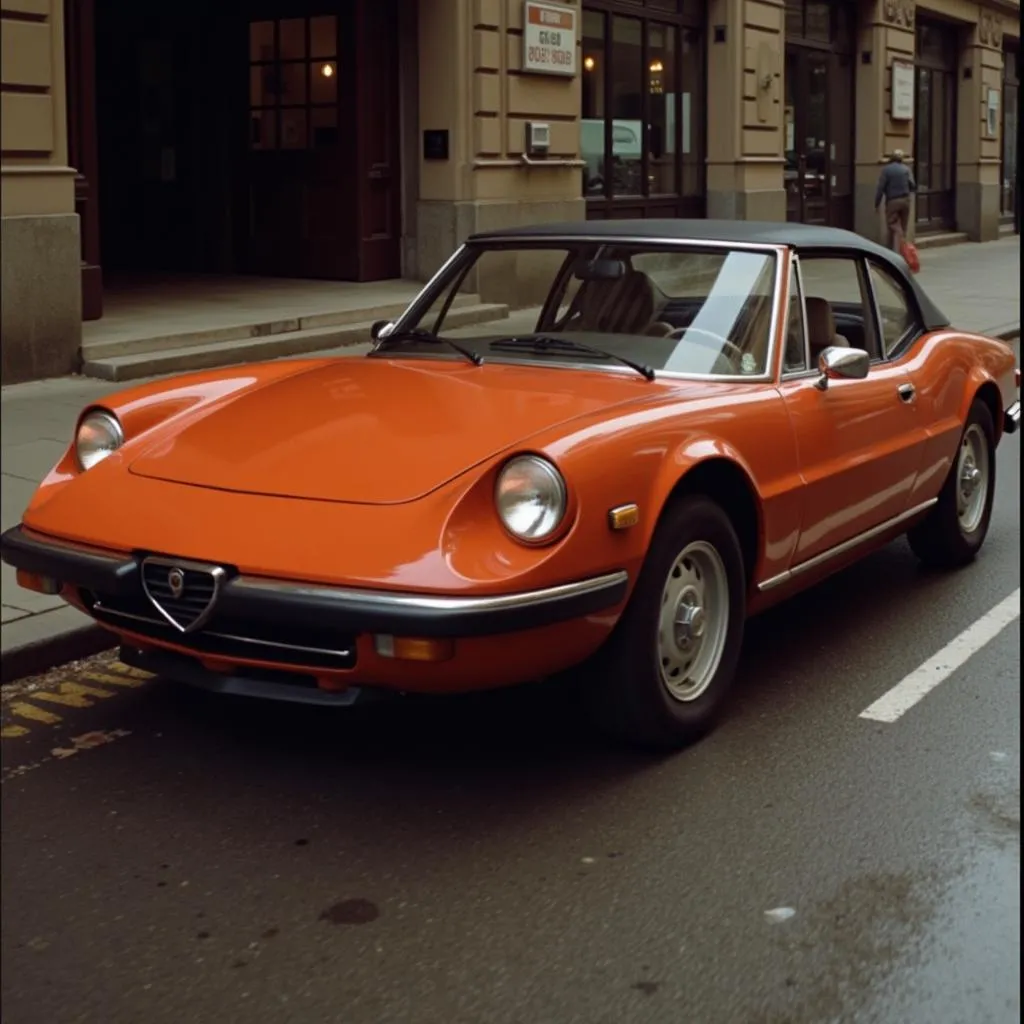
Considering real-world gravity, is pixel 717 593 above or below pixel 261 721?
above

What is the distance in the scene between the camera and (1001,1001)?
3002 mm

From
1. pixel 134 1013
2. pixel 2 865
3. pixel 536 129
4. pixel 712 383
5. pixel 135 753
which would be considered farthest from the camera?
pixel 536 129

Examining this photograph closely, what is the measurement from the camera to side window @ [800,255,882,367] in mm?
5543

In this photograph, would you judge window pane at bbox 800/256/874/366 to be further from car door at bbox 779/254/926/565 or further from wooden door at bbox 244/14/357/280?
wooden door at bbox 244/14/357/280

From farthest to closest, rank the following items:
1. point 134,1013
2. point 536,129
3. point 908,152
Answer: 1. point 908,152
2. point 536,129
3. point 134,1013

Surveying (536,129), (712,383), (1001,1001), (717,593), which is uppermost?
(536,129)

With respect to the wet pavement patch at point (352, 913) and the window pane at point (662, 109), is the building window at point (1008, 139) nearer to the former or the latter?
the window pane at point (662, 109)

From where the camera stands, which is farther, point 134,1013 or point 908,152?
point 908,152

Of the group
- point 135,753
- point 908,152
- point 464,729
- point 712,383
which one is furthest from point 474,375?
point 908,152

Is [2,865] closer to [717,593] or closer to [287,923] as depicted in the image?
[287,923]

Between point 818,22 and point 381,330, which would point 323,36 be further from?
point 818,22

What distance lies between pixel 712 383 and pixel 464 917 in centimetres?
205

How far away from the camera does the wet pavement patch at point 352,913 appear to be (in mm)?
3361

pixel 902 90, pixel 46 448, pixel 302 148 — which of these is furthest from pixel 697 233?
pixel 902 90
